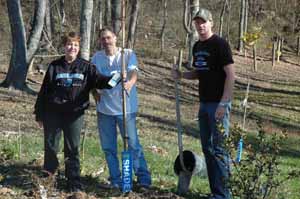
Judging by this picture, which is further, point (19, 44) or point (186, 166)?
point (19, 44)

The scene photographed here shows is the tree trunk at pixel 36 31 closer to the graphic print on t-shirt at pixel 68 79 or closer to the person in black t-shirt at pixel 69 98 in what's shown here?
the person in black t-shirt at pixel 69 98

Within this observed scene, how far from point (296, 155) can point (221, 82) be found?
10.1m

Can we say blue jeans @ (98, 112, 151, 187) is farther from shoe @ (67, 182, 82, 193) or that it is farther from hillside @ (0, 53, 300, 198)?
shoe @ (67, 182, 82, 193)

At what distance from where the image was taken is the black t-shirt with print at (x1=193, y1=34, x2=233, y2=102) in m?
6.64

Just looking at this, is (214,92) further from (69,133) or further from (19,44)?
(19,44)

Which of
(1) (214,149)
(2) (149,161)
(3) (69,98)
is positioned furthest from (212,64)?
(2) (149,161)

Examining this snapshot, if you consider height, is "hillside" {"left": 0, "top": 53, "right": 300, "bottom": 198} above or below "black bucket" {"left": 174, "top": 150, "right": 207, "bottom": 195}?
below

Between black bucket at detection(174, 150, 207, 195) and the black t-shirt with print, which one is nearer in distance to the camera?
the black t-shirt with print

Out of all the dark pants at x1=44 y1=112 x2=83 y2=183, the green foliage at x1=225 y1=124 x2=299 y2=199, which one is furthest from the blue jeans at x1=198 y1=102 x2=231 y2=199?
the dark pants at x1=44 y1=112 x2=83 y2=183

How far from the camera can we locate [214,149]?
690 cm

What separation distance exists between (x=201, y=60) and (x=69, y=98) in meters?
1.52

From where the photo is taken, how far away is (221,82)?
673 centimetres

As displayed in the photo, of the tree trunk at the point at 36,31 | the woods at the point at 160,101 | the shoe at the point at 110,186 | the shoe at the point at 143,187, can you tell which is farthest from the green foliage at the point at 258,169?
the tree trunk at the point at 36,31

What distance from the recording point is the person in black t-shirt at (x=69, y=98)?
6.90m
